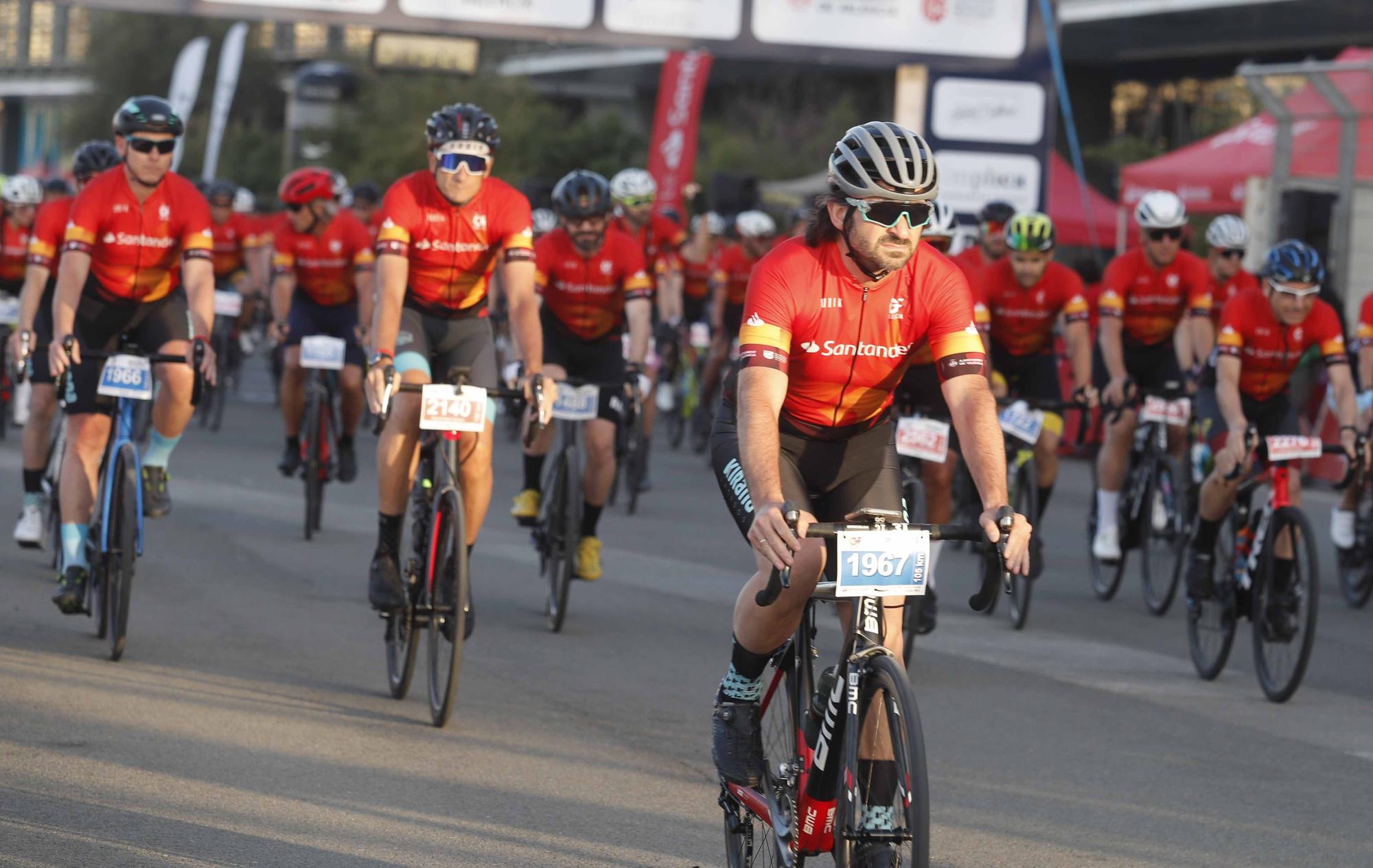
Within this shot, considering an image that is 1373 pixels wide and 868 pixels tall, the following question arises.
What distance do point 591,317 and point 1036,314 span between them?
238cm

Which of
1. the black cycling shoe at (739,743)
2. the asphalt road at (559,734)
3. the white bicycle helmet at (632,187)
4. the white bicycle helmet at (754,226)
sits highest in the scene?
the white bicycle helmet at (754,226)

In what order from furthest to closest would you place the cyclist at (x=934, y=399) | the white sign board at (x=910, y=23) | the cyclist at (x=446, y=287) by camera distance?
the white sign board at (x=910, y=23)
the cyclist at (x=934, y=399)
the cyclist at (x=446, y=287)

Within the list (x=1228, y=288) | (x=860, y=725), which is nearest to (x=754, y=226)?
(x=1228, y=288)

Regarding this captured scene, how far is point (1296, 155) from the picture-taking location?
1930cm

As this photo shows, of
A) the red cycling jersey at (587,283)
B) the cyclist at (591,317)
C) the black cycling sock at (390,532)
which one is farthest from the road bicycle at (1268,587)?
the black cycling sock at (390,532)

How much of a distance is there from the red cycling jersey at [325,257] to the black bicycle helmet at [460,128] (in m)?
5.56

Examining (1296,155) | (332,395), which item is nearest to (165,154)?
(332,395)

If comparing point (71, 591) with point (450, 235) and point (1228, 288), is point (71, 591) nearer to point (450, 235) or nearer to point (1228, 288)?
point (450, 235)

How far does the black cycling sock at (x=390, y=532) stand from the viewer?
7.98 metres

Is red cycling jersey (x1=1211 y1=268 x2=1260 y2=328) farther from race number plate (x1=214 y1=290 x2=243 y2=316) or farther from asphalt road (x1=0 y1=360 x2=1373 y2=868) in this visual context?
race number plate (x1=214 y1=290 x2=243 y2=316)

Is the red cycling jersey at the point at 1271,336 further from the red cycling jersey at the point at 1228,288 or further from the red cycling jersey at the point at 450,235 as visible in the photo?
the red cycling jersey at the point at 450,235

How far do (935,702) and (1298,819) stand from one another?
78.8 inches

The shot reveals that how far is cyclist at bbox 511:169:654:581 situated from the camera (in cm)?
1043

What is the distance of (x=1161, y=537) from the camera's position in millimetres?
11461
